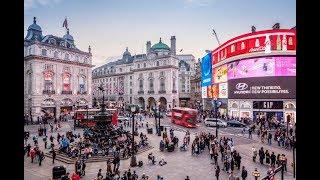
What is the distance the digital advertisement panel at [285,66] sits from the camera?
46500mm

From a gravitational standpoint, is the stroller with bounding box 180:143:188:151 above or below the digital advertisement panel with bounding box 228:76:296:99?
below

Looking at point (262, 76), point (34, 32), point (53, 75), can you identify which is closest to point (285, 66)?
point (262, 76)

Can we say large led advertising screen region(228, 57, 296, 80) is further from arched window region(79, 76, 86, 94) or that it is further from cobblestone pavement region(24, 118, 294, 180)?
arched window region(79, 76, 86, 94)

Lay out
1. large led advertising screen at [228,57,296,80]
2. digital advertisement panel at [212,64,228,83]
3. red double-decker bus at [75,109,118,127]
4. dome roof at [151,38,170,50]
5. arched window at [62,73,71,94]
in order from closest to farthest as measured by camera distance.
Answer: red double-decker bus at [75,109,118,127], large led advertising screen at [228,57,296,80], digital advertisement panel at [212,64,228,83], arched window at [62,73,71,94], dome roof at [151,38,170,50]

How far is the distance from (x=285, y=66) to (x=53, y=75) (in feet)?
150

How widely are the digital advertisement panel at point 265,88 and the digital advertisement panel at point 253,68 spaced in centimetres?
85

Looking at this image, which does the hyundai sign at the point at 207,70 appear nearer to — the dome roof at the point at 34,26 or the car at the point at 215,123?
the car at the point at 215,123

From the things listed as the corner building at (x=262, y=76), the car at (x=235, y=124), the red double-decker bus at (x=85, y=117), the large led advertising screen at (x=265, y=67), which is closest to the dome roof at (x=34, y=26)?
the red double-decker bus at (x=85, y=117)

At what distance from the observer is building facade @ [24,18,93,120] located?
56906 mm

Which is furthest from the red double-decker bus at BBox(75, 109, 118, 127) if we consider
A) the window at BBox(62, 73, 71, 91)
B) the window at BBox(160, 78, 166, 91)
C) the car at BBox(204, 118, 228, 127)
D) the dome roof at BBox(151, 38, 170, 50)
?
the dome roof at BBox(151, 38, 170, 50)

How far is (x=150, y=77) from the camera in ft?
261

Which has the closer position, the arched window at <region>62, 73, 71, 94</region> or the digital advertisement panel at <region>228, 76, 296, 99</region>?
the digital advertisement panel at <region>228, 76, 296, 99</region>

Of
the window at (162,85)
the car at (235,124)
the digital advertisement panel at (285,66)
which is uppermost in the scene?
the digital advertisement panel at (285,66)
